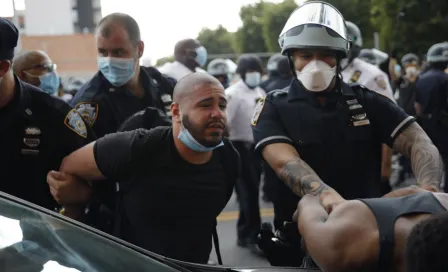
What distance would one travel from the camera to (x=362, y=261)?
2025 mm

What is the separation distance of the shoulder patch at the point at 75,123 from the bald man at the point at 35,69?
5.60ft

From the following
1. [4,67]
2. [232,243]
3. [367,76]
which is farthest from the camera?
[232,243]

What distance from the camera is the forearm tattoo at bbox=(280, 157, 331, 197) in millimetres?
2857

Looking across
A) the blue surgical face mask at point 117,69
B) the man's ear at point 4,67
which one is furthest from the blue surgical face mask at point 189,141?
the blue surgical face mask at point 117,69

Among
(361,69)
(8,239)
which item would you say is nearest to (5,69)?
(8,239)

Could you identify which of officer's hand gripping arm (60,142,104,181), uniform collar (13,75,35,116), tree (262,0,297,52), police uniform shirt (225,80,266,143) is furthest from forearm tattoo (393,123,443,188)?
tree (262,0,297,52)

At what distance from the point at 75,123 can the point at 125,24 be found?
782 millimetres

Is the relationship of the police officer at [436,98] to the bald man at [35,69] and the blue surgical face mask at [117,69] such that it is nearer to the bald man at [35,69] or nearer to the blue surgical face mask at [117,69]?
the bald man at [35,69]

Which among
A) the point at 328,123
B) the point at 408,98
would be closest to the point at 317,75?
the point at 328,123

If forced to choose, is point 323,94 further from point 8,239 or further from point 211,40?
point 211,40

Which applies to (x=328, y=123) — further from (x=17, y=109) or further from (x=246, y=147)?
(x=246, y=147)

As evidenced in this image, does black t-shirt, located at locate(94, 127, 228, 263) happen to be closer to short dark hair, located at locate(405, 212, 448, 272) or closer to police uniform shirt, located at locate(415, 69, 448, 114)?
short dark hair, located at locate(405, 212, 448, 272)

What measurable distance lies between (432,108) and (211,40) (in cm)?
9283

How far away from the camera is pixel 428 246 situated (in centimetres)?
172
